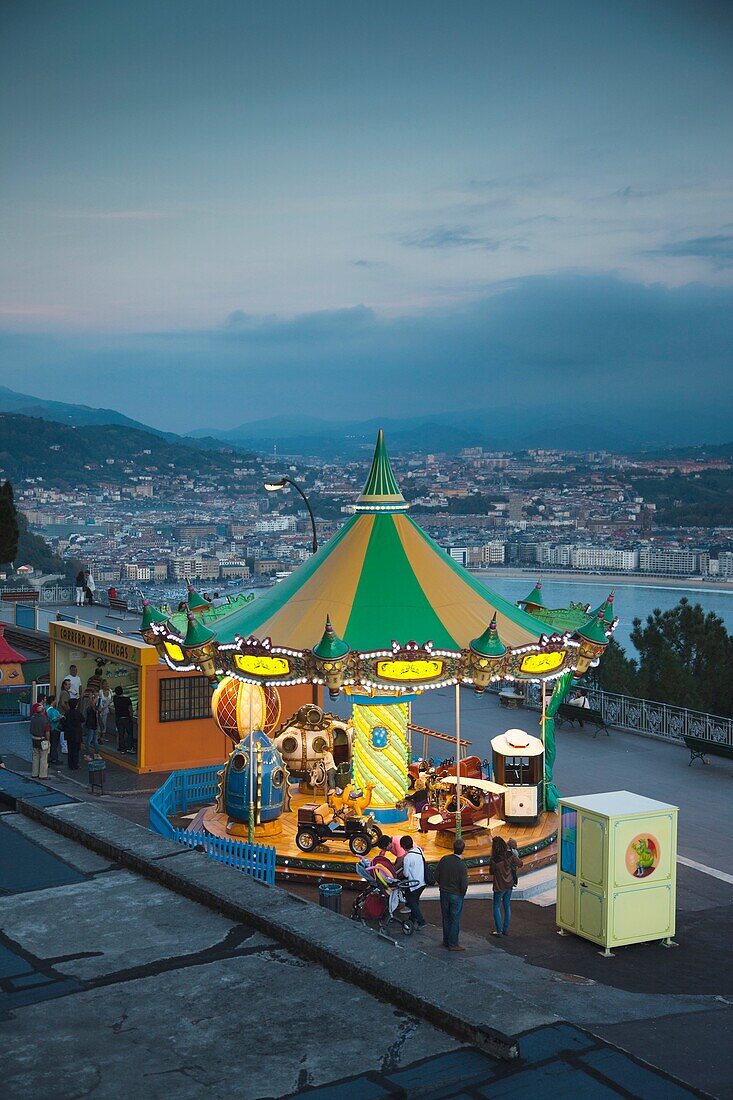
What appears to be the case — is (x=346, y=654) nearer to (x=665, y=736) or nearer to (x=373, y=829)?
(x=373, y=829)

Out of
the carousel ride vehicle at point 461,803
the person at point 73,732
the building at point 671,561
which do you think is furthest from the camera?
the building at point 671,561

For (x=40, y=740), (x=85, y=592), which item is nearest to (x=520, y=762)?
(x=40, y=740)

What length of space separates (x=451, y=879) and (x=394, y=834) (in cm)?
Result: 490

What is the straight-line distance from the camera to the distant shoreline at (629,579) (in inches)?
3061

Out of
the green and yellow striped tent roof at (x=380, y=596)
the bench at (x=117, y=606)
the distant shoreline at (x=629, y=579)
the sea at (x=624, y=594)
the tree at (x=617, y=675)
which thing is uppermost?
the green and yellow striped tent roof at (x=380, y=596)

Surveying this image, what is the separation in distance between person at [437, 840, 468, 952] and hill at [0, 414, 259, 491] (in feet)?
322

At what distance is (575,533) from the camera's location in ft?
331

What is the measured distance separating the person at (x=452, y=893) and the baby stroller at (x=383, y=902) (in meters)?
0.56

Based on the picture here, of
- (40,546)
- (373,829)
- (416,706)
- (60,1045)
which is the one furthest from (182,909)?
(40,546)

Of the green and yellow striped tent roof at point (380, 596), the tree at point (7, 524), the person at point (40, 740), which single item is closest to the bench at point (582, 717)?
the green and yellow striped tent roof at point (380, 596)

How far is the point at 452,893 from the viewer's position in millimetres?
12648

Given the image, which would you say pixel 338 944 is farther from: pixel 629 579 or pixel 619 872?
pixel 629 579

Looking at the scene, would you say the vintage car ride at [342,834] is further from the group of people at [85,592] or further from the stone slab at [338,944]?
the group of people at [85,592]

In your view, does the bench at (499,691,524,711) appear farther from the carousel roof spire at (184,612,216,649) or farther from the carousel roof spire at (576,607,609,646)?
the carousel roof spire at (184,612,216,649)
